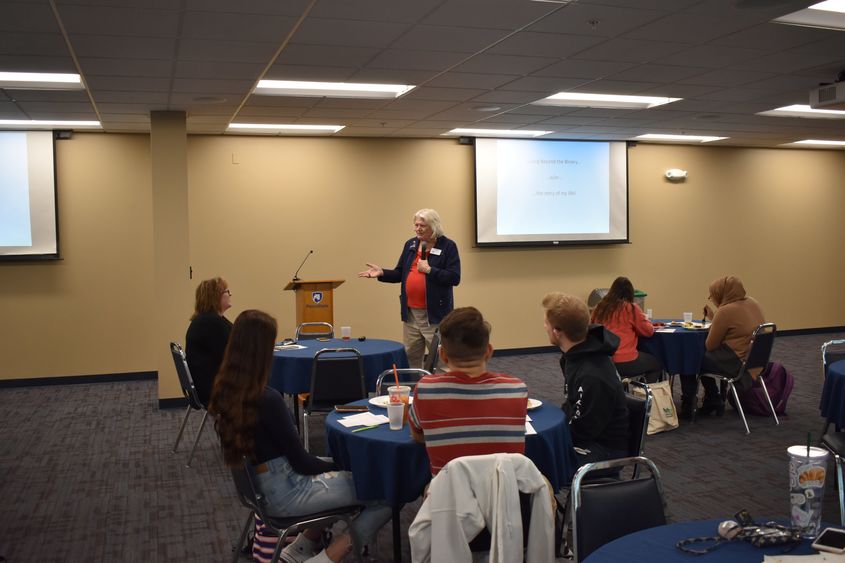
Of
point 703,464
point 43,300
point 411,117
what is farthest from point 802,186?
point 43,300

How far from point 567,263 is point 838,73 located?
4775mm

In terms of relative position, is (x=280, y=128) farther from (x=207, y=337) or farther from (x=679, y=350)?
(x=679, y=350)

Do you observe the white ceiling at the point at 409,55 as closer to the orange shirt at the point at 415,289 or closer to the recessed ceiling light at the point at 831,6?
the recessed ceiling light at the point at 831,6

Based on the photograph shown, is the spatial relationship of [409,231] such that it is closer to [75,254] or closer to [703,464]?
[75,254]

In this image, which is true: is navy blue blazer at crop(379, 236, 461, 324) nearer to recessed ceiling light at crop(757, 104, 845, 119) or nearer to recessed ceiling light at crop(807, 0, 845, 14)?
recessed ceiling light at crop(807, 0, 845, 14)

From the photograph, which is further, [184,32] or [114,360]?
[114,360]

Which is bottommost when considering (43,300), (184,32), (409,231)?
(43,300)

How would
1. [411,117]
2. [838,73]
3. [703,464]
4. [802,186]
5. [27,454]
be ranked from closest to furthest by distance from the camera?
1. [703,464]
2. [27,454]
3. [838,73]
4. [411,117]
5. [802,186]

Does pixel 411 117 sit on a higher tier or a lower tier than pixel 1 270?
higher

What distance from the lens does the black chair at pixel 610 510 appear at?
7.66 ft

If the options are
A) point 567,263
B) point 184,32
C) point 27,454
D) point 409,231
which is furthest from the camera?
point 567,263

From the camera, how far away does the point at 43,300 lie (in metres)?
8.75

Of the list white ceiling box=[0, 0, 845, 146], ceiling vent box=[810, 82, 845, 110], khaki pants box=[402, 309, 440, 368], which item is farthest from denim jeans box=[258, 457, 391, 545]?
ceiling vent box=[810, 82, 845, 110]

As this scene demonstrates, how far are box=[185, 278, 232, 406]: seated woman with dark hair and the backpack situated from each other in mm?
4556
